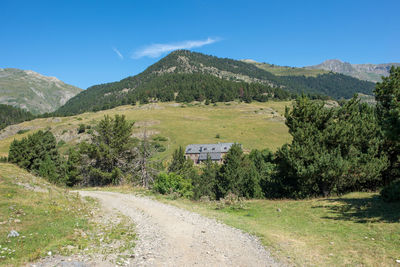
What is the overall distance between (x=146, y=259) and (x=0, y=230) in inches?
223

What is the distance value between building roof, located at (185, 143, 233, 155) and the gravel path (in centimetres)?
7790

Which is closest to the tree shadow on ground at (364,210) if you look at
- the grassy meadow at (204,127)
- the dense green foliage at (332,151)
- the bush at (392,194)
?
the bush at (392,194)

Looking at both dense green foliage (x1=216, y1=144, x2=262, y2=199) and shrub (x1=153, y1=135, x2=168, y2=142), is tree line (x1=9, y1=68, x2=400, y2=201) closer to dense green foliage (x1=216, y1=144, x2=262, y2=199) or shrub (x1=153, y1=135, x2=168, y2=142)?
dense green foliage (x1=216, y1=144, x2=262, y2=199)

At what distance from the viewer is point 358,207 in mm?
14320

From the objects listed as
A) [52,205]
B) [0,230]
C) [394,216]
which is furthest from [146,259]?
[394,216]

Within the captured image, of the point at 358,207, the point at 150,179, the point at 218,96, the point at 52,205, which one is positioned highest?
the point at 218,96

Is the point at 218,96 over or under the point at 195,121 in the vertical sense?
over

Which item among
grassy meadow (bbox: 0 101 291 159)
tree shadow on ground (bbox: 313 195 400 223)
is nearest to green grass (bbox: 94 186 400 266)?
tree shadow on ground (bbox: 313 195 400 223)

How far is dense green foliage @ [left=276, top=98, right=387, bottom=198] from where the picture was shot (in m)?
18.9

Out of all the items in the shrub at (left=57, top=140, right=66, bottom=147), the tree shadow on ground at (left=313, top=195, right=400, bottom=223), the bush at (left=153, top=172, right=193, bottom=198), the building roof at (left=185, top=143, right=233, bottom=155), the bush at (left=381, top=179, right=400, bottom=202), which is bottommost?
the building roof at (left=185, top=143, right=233, bottom=155)

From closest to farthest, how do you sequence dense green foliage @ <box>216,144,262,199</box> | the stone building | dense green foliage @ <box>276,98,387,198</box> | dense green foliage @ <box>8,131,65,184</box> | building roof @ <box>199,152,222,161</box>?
1. dense green foliage @ <box>276,98,387,198</box>
2. dense green foliage @ <box>216,144,262,199</box>
3. dense green foliage @ <box>8,131,65,184</box>
4. building roof @ <box>199,152,222,161</box>
5. the stone building

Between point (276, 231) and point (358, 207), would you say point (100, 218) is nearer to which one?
point (276, 231)

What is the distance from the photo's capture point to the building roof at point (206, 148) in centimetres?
9100

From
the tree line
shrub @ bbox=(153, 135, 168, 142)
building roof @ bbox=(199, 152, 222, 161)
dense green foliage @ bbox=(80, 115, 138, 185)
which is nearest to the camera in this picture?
the tree line
